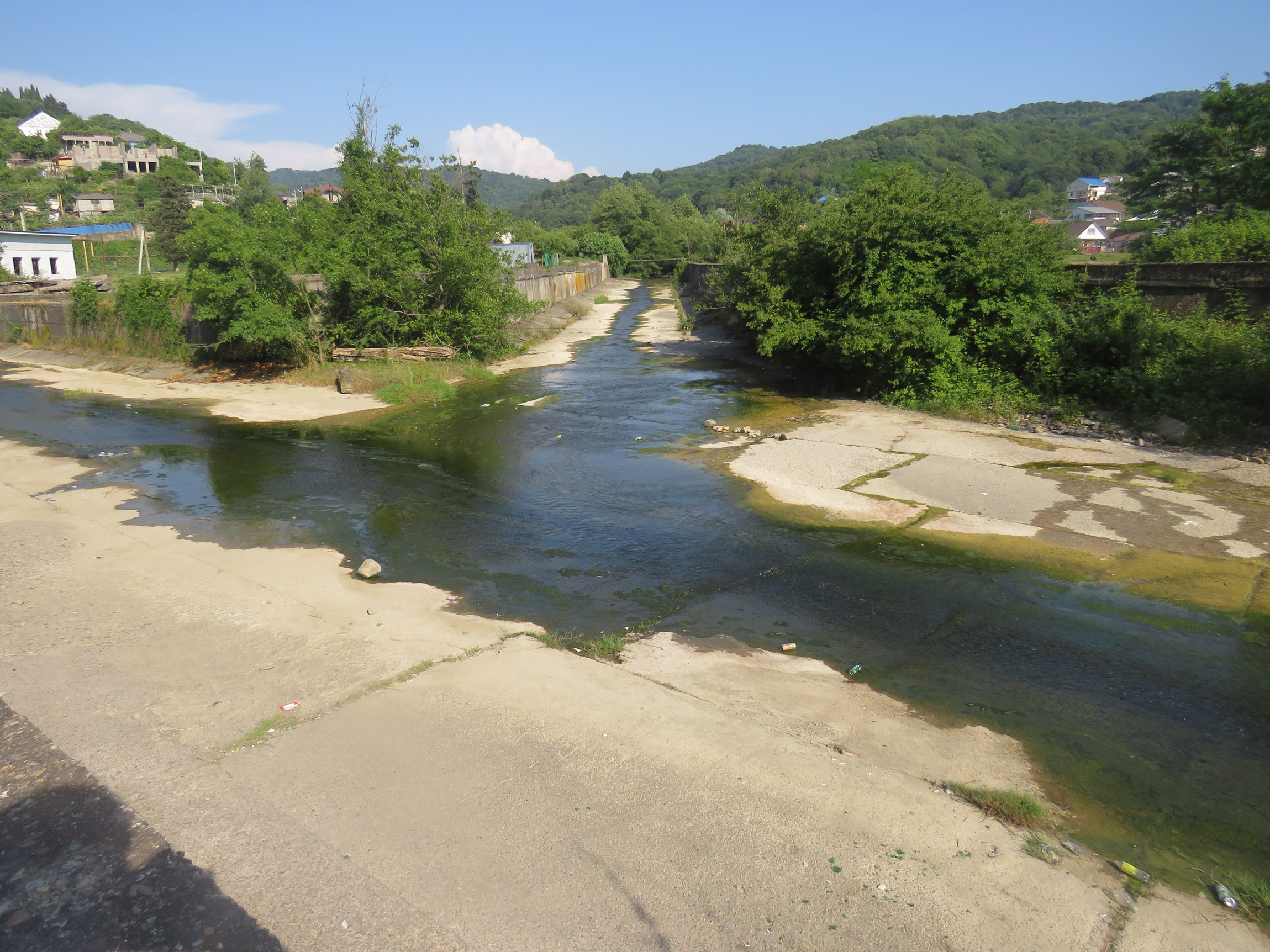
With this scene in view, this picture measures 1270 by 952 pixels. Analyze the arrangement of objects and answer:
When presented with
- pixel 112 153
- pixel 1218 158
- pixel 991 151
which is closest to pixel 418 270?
pixel 1218 158

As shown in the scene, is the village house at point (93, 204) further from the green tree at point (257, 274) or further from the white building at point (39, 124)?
the green tree at point (257, 274)

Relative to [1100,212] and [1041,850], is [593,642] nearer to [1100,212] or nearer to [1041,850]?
[1041,850]

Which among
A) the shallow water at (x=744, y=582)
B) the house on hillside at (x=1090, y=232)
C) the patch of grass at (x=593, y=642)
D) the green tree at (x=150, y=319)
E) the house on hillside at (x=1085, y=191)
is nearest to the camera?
the shallow water at (x=744, y=582)

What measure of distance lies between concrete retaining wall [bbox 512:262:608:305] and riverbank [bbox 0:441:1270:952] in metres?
17.7

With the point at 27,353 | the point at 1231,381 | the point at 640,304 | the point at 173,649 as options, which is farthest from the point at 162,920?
the point at 640,304

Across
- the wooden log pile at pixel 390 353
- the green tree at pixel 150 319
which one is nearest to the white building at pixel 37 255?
the green tree at pixel 150 319

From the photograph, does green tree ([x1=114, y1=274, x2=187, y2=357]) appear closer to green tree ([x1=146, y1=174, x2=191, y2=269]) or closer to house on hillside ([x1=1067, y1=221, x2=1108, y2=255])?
green tree ([x1=146, y1=174, x2=191, y2=269])

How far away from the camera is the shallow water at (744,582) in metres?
4.63

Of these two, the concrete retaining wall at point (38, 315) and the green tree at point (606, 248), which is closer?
the concrete retaining wall at point (38, 315)

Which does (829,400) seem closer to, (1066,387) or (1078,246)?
(1066,387)

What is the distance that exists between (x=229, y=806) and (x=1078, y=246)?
701 inches

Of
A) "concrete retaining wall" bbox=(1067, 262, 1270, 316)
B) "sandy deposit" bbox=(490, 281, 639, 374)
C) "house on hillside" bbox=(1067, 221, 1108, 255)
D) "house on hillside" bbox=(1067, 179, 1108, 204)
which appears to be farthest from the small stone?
"house on hillside" bbox=(1067, 179, 1108, 204)

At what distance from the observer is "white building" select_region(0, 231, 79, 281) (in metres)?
38.8

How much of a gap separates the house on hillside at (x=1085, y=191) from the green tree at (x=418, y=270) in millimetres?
98290
